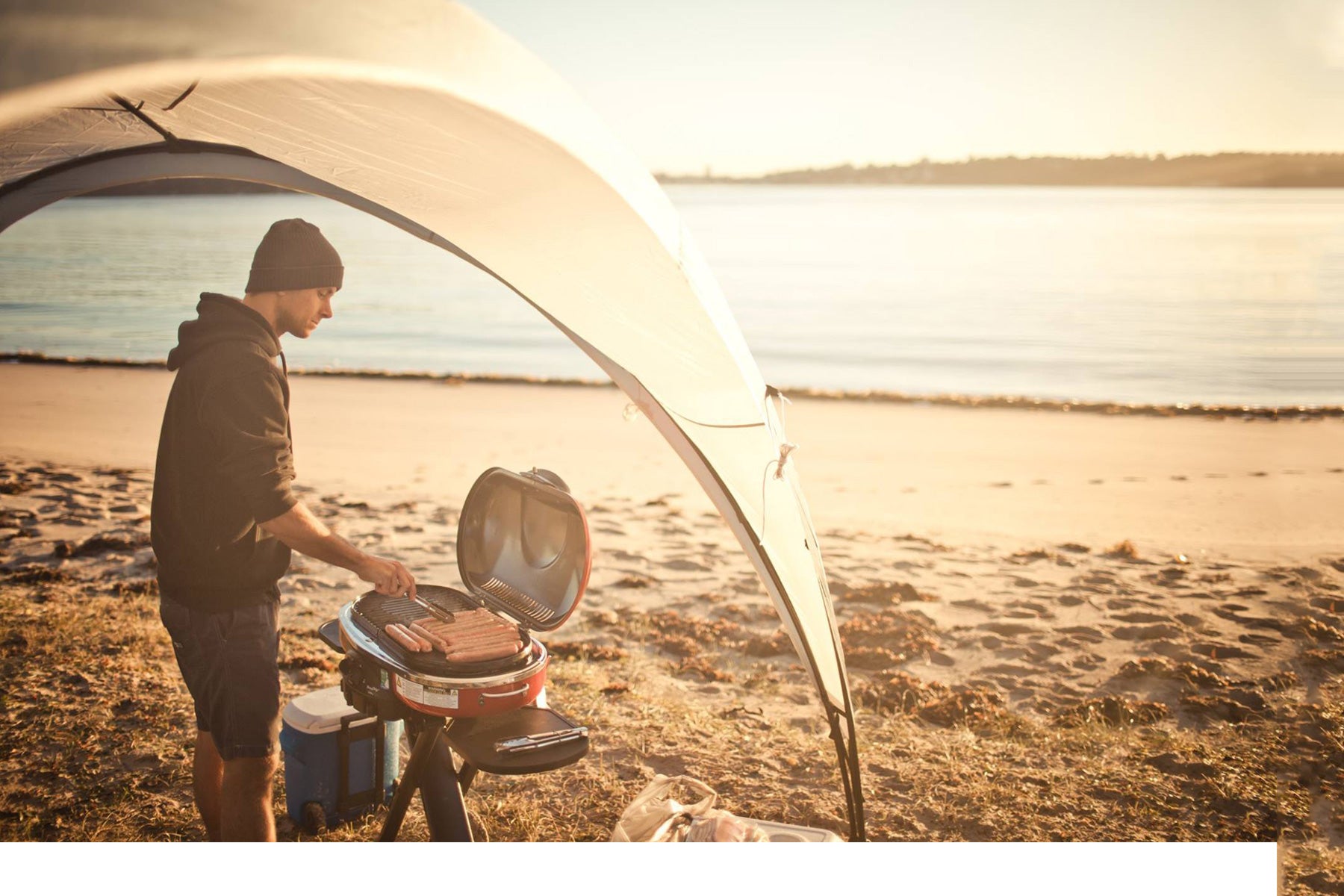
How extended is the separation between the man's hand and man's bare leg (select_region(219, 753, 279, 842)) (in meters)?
0.47

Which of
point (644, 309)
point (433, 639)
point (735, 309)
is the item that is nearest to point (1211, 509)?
point (644, 309)

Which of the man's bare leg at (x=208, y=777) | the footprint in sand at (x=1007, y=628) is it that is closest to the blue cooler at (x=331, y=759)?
the man's bare leg at (x=208, y=777)

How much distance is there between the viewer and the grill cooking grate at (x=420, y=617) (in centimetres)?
227

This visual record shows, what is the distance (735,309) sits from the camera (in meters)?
24.4

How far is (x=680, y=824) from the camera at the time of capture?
9.32 ft

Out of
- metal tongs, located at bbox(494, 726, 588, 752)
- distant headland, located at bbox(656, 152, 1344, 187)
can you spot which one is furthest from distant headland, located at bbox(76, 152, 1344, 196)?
metal tongs, located at bbox(494, 726, 588, 752)

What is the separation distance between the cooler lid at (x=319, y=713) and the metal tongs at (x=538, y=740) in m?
0.89

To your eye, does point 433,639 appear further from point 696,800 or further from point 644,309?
point 696,800

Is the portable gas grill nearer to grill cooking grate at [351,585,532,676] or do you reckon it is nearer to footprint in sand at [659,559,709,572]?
grill cooking grate at [351,585,532,676]

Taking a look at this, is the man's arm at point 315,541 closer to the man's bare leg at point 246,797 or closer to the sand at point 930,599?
the man's bare leg at point 246,797

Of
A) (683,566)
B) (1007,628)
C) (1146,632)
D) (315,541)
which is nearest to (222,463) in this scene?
(315,541)

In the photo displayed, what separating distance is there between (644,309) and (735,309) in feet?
72.5

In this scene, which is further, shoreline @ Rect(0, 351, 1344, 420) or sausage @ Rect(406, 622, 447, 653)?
shoreline @ Rect(0, 351, 1344, 420)

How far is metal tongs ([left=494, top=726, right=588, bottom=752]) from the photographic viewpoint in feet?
7.34
